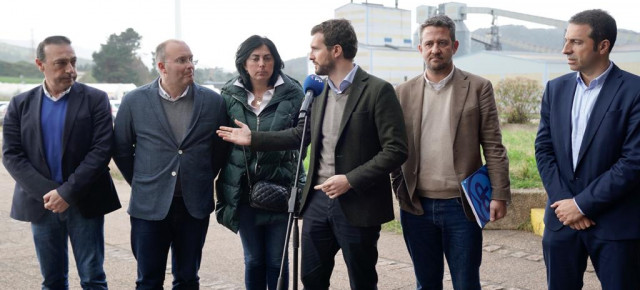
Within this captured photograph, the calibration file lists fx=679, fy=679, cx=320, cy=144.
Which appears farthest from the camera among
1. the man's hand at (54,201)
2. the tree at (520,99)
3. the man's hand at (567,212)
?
the tree at (520,99)

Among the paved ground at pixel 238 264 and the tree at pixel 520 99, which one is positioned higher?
the tree at pixel 520 99

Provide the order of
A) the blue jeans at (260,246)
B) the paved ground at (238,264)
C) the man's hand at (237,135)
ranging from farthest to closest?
1. the paved ground at (238,264)
2. the blue jeans at (260,246)
3. the man's hand at (237,135)

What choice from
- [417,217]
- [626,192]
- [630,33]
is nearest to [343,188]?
[417,217]

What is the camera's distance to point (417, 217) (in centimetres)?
413

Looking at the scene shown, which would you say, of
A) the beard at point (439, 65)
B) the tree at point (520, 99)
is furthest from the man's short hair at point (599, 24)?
the tree at point (520, 99)

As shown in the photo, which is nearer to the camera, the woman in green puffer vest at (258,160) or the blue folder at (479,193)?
the blue folder at (479,193)

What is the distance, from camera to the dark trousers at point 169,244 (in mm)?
4438

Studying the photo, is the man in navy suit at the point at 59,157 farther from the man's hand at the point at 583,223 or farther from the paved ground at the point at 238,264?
the man's hand at the point at 583,223

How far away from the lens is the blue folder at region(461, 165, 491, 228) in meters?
3.87

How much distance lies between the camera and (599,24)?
3.65 metres

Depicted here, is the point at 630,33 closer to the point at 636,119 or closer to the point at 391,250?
the point at 391,250

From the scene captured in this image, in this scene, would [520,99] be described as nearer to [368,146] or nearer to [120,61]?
[368,146]

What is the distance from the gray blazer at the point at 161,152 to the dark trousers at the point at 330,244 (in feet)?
2.84

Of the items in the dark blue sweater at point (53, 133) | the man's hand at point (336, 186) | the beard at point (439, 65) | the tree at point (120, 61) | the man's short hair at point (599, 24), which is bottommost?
the tree at point (120, 61)
